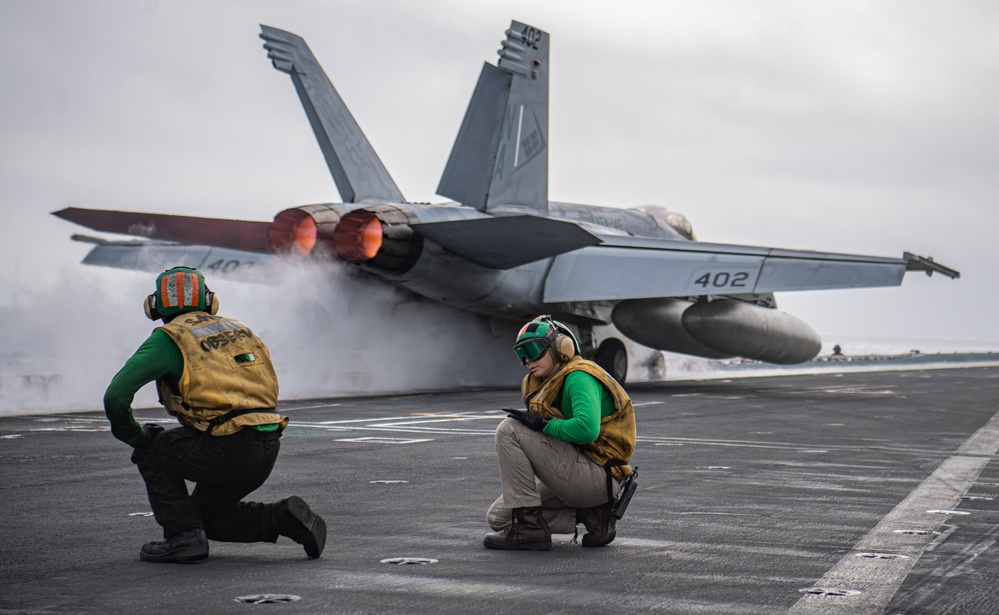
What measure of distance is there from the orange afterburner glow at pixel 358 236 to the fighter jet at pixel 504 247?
0.02 m

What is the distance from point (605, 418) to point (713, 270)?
1705 centimetres

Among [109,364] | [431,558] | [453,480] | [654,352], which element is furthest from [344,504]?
[654,352]

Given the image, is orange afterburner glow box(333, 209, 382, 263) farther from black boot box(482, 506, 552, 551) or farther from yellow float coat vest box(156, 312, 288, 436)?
black boot box(482, 506, 552, 551)

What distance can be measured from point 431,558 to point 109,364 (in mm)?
13659

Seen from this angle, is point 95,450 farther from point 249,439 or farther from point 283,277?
point 283,277

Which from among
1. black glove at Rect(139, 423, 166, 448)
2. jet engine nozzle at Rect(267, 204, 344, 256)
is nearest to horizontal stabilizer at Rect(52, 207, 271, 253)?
jet engine nozzle at Rect(267, 204, 344, 256)

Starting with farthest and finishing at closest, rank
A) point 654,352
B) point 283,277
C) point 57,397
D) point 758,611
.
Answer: point 654,352, point 283,277, point 57,397, point 758,611

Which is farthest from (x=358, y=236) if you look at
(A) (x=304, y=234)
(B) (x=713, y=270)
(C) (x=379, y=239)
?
(B) (x=713, y=270)

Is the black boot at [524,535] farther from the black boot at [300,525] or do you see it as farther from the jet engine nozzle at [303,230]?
the jet engine nozzle at [303,230]

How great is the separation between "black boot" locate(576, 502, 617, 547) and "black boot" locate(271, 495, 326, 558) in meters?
1.56

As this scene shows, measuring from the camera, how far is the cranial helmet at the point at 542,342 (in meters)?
6.41

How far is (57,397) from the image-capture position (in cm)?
1778

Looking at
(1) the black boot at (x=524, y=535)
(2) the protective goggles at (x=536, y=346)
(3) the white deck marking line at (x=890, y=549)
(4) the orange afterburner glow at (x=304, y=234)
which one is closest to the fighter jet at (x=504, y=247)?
(4) the orange afterburner glow at (x=304, y=234)

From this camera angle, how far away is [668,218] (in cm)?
3044
